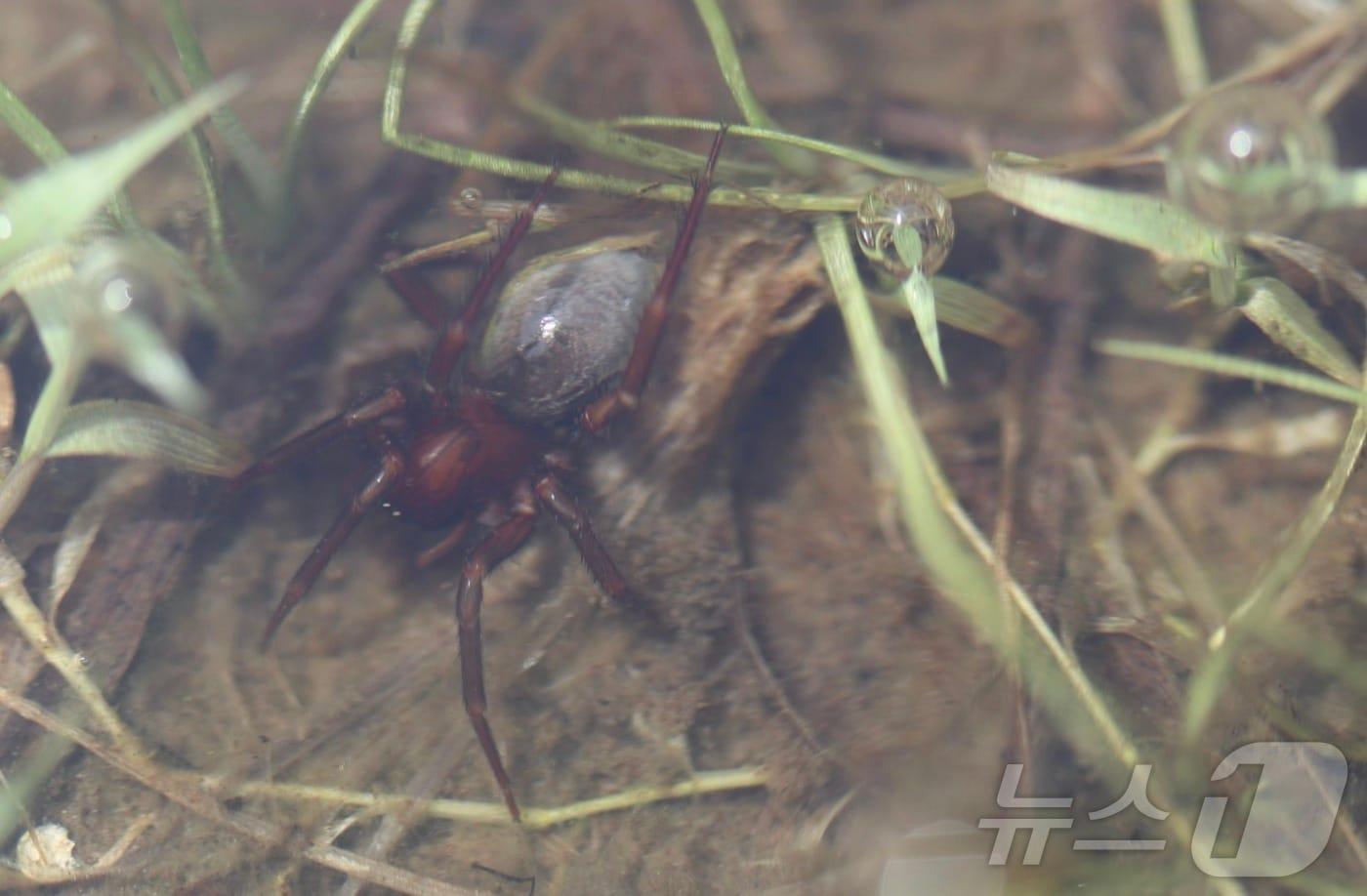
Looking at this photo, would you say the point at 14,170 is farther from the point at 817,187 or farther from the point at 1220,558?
the point at 1220,558

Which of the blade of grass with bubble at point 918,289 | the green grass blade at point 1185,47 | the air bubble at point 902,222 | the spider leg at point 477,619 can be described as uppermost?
the green grass blade at point 1185,47

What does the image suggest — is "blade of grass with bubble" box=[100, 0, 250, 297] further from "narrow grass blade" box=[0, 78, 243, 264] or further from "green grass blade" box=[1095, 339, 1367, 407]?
"green grass blade" box=[1095, 339, 1367, 407]

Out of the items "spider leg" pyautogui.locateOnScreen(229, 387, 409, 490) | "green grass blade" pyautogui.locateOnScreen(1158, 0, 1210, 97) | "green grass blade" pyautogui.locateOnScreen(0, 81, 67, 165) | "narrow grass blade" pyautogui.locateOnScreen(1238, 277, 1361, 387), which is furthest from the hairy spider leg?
"green grass blade" pyautogui.locateOnScreen(1158, 0, 1210, 97)

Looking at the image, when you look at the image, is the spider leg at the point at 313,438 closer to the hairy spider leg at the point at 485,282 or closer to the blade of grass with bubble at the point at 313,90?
the hairy spider leg at the point at 485,282

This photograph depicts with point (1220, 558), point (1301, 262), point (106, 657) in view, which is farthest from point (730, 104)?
point (106, 657)

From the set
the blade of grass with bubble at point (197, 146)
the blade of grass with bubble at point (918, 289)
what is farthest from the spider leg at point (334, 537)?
the blade of grass with bubble at point (918, 289)

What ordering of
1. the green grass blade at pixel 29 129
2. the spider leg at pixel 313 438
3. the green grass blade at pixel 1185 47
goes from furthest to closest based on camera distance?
1. the green grass blade at pixel 1185 47
2. the spider leg at pixel 313 438
3. the green grass blade at pixel 29 129

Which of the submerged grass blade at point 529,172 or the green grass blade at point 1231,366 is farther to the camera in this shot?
the submerged grass blade at point 529,172
